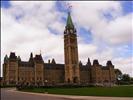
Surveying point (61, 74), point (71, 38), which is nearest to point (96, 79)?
point (61, 74)

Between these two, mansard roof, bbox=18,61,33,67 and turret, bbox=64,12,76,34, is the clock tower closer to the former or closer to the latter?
turret, bbox=64,12,76,34

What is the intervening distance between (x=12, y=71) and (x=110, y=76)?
6921 cm

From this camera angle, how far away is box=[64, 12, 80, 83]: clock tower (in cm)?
13712

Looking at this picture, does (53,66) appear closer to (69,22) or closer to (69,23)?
(69,23)

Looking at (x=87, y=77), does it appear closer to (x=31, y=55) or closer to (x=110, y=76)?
(x=110, y=76)

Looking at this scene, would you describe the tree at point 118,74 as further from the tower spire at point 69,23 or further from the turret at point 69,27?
the tower spire at point 69,23

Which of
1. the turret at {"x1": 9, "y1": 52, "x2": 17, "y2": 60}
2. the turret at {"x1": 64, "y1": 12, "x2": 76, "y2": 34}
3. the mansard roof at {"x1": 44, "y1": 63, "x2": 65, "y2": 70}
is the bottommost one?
the mansard roof at {"x1": 44, "y1": 63, "x2": 65, "y2": 70}

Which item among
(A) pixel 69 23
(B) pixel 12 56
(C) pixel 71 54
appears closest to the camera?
(B) pixel 12 56

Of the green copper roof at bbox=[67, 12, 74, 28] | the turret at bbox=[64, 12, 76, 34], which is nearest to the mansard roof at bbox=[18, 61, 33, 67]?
the turret at bbox=[64, 12, 76, 34]

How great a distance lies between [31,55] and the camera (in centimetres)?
14675

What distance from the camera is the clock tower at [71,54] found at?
137125 millimetres

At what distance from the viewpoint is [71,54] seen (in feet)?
454

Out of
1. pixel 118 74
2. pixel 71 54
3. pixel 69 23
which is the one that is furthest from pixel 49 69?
pixel 118 74

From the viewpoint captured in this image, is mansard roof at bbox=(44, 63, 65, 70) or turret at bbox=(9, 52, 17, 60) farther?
mansard roof at bbox=(44, 63, 65, 70)
